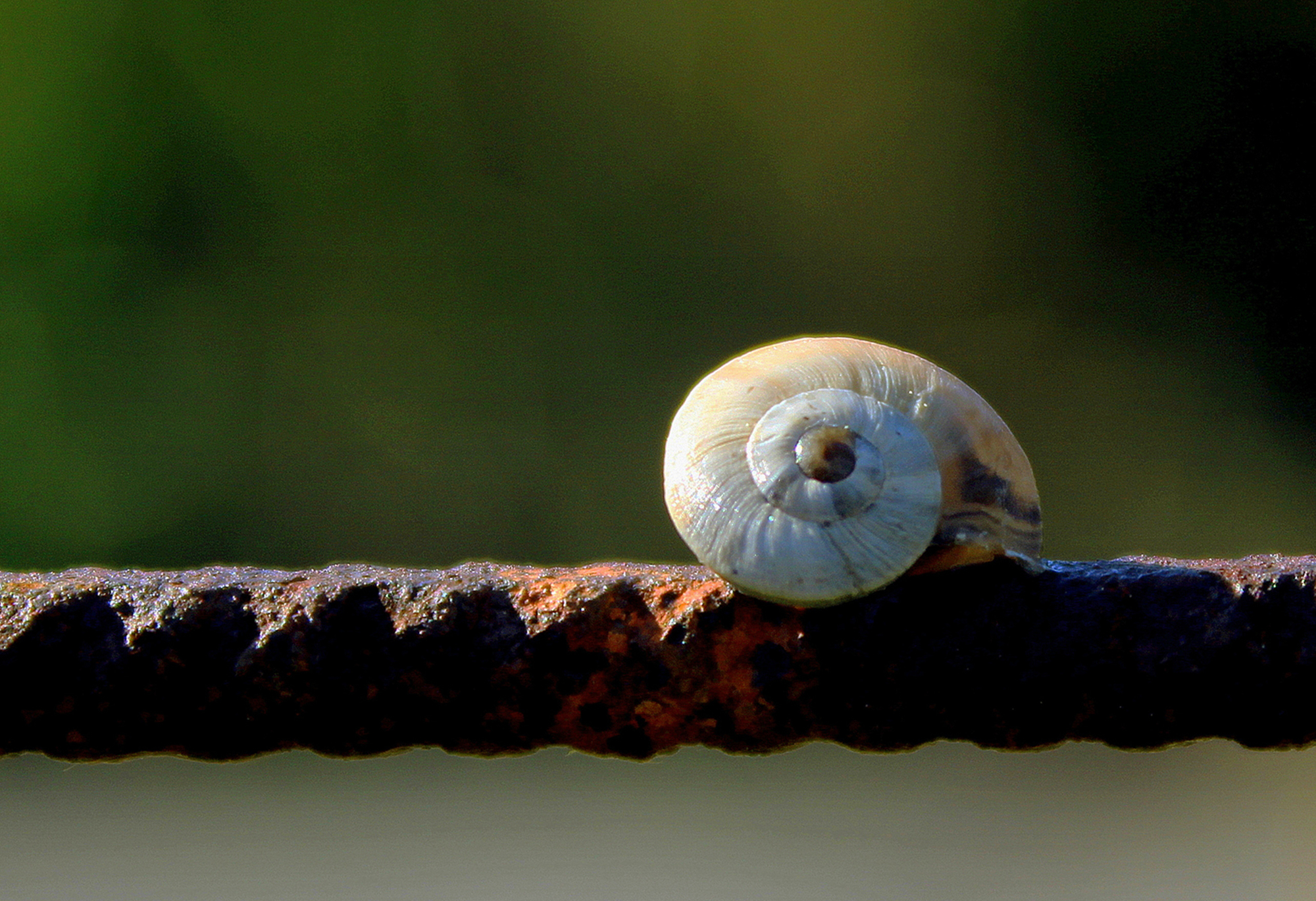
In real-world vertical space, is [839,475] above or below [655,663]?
above

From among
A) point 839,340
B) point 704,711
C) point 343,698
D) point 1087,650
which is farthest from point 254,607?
point 1087,650

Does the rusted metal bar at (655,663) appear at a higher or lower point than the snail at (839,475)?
lower

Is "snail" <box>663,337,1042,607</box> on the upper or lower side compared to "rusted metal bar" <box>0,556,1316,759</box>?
upper

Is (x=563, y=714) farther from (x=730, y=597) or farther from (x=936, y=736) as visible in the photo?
(x=936, y=736)
